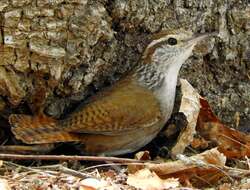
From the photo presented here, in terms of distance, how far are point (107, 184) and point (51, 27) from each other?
47.9 inches

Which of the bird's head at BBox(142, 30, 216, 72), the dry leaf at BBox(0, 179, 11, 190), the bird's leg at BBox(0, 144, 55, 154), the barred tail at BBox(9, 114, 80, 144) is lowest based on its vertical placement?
the bird's leg at BBox(0, 144, 55, 154)

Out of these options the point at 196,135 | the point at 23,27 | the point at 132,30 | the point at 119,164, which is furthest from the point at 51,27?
the point at 196,135

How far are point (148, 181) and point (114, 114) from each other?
0.80 meters

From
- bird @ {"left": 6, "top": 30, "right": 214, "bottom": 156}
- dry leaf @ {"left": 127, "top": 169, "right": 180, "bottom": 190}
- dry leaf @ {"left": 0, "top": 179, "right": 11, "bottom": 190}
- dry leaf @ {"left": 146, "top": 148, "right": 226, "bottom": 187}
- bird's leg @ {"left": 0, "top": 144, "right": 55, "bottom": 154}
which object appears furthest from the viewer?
bird's leg @ {"left": 0, "top": 144, "right": 55, "bottom": 154}

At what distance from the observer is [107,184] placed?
14.5ft

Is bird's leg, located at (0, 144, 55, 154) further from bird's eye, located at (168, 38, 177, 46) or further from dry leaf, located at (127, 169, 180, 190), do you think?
bird's eye, located at (168, 38, 177, 46)

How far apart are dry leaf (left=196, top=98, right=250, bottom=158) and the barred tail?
1.07 metres

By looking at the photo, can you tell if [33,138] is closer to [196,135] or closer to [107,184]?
[107,184]

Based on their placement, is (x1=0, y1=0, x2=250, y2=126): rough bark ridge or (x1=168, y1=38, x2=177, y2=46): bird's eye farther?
(x1=168, y1=38, x2=177, y2=46): bird's eye

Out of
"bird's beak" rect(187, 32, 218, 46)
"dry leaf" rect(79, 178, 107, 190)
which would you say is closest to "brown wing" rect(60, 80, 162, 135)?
"bird's beak" rect(187, 32, 218, 46)

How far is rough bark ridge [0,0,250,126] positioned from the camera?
4914mm

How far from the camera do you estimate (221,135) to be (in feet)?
Result: 18.0

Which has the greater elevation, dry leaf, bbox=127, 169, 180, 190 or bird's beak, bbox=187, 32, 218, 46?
bird's beak, bbox=187, 32, 218, 46

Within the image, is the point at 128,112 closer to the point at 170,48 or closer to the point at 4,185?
the point at 170,48
